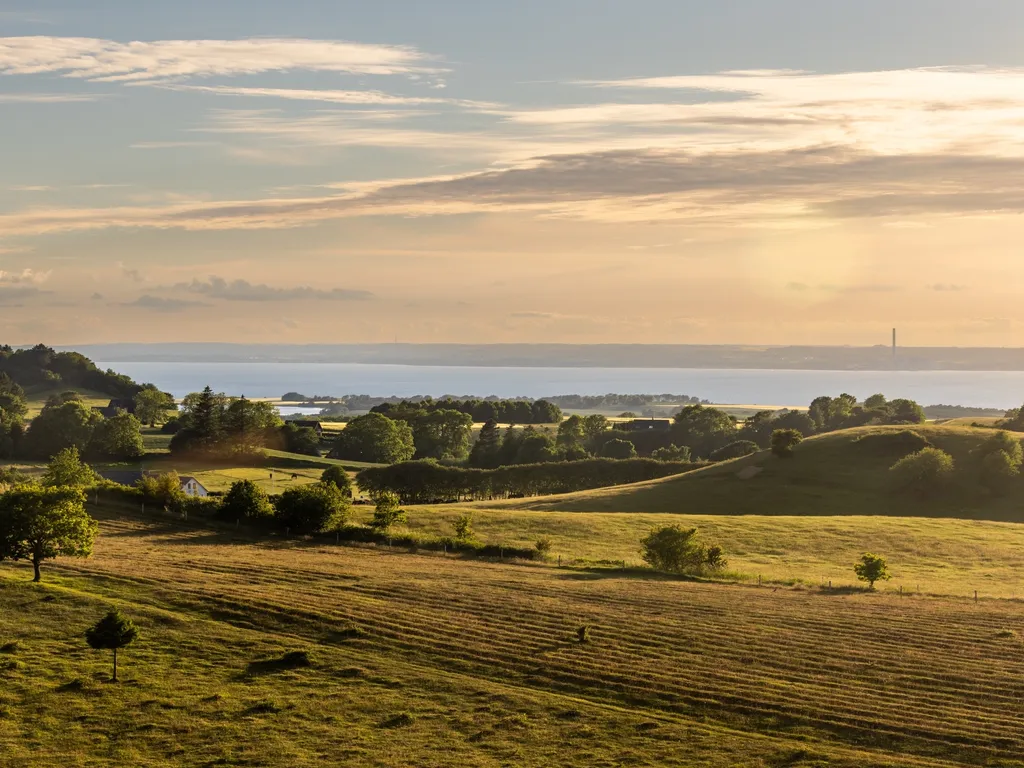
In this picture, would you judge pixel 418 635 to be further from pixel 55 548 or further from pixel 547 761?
pixel 55 548

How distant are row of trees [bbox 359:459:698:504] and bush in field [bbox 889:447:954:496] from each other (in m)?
35.1

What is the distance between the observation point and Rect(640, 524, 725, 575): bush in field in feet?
252

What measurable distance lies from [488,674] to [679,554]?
109 ft

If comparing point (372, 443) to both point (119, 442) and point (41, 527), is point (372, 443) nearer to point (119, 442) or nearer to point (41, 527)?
point (119, 442)

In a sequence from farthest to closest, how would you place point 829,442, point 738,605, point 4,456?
1. point 4,456
2. point 829,442
3. point 738,605

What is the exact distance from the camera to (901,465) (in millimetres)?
129375

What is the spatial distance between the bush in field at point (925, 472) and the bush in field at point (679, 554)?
58.4 meters

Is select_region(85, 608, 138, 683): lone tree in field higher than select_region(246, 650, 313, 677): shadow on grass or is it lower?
higher

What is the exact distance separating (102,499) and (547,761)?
72.2 m

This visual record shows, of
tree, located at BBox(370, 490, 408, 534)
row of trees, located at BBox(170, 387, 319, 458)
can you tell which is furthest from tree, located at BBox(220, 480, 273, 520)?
row of trees, located at BBox(170, 387, 319, 458)

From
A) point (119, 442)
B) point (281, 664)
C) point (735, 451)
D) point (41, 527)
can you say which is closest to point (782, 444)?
point (735, 451)

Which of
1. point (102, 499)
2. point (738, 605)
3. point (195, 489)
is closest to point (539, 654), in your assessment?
point (738, 605)

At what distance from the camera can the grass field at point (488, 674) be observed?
38531 mm

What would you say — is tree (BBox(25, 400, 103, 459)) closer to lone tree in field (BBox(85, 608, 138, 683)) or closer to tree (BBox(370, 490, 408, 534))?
tree (BBox(370, 490, 408, 534))
